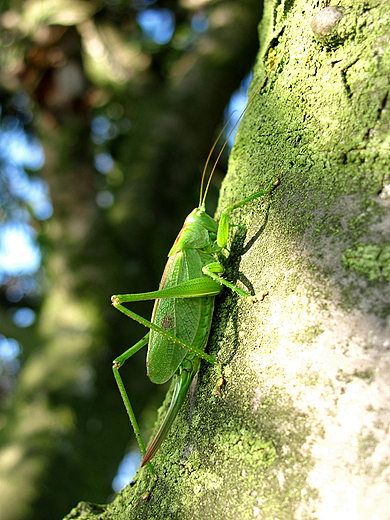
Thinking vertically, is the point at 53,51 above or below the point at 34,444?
above

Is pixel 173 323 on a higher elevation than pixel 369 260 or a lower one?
higher

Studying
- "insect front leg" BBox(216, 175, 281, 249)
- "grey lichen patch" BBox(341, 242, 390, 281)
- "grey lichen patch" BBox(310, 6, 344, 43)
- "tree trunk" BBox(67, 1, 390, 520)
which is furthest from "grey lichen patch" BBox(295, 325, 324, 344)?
"grey lichen patch" BBox(310, 6, 344, 43)

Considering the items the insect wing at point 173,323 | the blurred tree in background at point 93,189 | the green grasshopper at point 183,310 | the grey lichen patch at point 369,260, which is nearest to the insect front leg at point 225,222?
the green grasshopper at point 183,310

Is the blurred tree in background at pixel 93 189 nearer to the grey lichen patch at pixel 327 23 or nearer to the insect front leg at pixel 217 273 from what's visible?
the insect front leg at pixel 217 273

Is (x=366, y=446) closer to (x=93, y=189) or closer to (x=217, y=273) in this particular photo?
(x=217, y=273)

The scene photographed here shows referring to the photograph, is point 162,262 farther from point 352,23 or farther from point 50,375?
point 352,23

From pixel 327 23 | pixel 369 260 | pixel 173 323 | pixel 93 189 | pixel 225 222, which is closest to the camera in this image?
pixel 369 260

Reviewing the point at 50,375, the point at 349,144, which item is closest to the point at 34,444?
the point at 50,375

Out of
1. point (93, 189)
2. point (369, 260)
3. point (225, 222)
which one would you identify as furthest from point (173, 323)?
point (93, 189)
